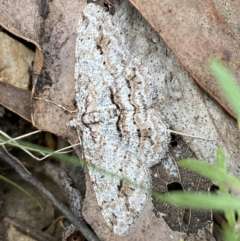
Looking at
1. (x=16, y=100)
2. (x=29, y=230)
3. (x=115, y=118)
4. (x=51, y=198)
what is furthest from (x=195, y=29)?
(x=29, y=230)

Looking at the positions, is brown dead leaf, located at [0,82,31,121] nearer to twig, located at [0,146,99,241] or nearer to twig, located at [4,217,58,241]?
twig, located at [0,146,99,241]

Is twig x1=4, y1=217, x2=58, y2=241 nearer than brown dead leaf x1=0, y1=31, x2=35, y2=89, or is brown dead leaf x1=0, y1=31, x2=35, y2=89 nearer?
twig x1=4, y1=217, x2=58, y2=241

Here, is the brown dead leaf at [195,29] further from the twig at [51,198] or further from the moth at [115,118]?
the twig at [51,198]

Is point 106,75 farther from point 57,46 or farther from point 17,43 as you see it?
point 17,43

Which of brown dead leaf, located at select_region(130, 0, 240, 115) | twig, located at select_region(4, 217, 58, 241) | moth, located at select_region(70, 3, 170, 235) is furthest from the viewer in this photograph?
twig, located at select_region(4, 217, 58, 241)

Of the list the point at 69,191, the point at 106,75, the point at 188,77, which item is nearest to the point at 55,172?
the point at 69,191

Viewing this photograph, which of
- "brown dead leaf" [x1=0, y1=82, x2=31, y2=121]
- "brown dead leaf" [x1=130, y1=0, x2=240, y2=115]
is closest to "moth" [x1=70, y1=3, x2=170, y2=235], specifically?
"brown dead leaf" [x1=130, y1=0, x2=240, y2=115]

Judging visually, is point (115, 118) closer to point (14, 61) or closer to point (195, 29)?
point (195, 29)

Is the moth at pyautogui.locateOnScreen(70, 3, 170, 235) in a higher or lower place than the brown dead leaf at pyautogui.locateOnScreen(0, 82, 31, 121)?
higher
